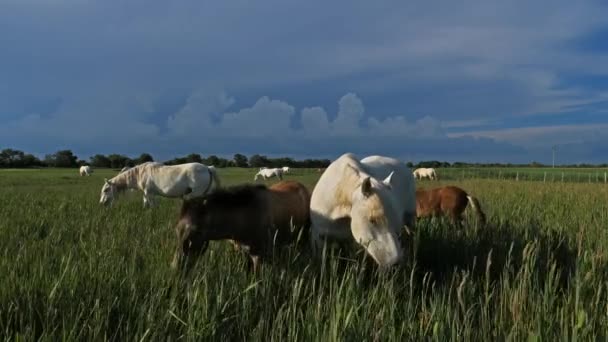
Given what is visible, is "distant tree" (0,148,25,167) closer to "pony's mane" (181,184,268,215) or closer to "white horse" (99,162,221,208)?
"white horse" (99,162,221,208)

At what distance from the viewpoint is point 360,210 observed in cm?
480

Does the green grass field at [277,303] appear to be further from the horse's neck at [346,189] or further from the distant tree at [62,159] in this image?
the distant tree at [62,159]

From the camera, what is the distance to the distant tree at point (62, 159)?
9512cm

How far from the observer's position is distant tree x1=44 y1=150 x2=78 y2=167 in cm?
9512

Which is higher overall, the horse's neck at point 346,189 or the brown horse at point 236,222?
the horse's neck at point 346,189

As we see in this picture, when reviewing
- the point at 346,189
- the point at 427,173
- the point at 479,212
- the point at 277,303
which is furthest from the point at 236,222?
the point at 427,173

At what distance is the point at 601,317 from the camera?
336 cm

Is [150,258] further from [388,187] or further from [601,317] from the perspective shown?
[601,317]

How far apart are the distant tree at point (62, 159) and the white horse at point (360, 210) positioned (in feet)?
331

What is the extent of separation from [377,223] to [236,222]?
1663 millimetres

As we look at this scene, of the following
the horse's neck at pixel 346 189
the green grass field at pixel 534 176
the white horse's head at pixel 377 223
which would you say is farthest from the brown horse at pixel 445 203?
the green grass field at pixel 534 176

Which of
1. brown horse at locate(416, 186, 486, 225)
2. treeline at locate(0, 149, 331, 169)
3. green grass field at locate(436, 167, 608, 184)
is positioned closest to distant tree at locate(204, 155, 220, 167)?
treeline at locate(0, 149, 331, 169)

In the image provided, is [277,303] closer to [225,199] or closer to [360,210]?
[360,210]

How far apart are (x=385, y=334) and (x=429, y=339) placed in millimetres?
299
